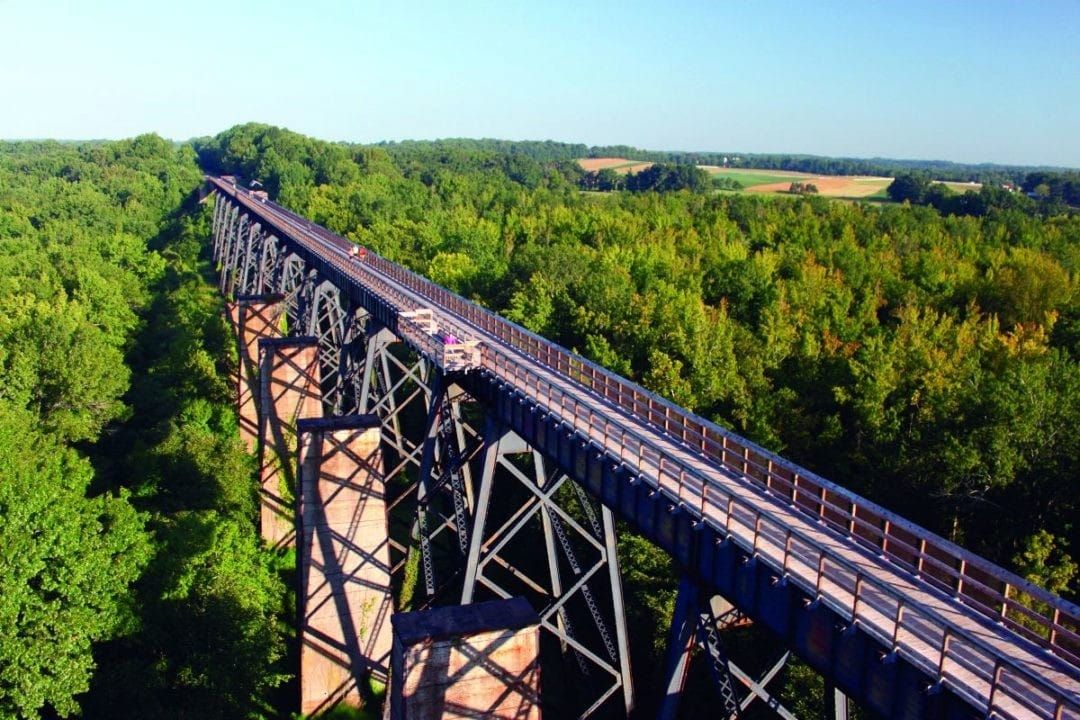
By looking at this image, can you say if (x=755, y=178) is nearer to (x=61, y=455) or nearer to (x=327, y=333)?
(x=327, y=333)

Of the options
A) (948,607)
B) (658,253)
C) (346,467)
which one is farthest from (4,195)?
(948,607)

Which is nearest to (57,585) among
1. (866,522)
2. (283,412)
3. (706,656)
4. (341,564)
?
(341,564)

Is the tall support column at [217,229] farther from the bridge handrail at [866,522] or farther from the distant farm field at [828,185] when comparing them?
the distant farm field at [828,185]

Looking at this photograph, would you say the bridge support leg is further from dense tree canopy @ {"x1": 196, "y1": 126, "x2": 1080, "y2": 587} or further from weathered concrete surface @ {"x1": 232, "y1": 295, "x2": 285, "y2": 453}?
weathered concrete surface @ {"x1": 232, "y1": 295, "x2": 285, "y2": 453}

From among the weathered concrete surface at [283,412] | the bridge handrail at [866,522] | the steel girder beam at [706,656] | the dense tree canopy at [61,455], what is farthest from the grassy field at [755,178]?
the steel girder beam at [706,656]

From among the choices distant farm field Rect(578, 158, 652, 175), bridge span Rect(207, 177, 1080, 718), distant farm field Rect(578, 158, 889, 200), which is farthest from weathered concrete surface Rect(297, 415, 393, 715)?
distant farm field Rect(578, 158, 652, 175)

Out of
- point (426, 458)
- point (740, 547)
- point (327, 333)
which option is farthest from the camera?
point (327, 333)
